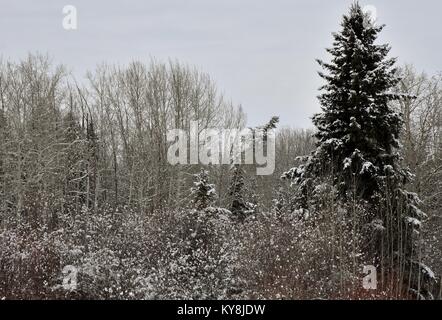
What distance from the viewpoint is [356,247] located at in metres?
9.88

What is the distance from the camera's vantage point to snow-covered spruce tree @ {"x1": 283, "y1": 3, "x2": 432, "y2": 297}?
418 inches

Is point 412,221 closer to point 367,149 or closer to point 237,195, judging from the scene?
point 367,149

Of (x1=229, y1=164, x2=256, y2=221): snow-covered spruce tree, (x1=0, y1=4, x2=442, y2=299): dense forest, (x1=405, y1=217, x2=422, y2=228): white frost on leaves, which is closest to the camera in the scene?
(x1=0, y1=4, x2=442, y2=299): dense forest

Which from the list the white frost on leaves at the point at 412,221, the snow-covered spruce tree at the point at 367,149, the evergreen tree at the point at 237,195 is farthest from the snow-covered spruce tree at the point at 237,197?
the white frost on leaves at the point at 412,221

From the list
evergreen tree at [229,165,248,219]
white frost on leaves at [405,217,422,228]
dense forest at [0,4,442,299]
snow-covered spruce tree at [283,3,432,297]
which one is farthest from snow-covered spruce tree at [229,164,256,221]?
white frost on leaves at [405,217,422,228]

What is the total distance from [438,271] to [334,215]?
7.39 meters

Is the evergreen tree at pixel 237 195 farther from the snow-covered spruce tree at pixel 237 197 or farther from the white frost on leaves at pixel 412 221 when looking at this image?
the white frost on leaves at pixel 412 221

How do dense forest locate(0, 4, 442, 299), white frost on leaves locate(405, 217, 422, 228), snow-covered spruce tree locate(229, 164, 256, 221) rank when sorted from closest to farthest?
dense forest locate(0, 4, 442, 299) → white frost on leaves locate(405, 217, 422, 228) → snow-covered spruce tree locate(229, 164, 256, 221)

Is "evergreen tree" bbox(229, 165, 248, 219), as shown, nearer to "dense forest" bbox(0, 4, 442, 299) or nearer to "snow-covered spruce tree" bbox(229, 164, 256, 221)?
"snow-covered spruce tree" bbox(229, 164, 256, 221)

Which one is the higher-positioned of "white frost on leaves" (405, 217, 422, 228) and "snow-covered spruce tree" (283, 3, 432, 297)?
"snow-covered spruce tree" (283, 3, 432, 297)

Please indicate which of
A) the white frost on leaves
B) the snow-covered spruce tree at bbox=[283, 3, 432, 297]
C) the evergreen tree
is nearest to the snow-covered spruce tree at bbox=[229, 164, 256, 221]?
the evergreen tree

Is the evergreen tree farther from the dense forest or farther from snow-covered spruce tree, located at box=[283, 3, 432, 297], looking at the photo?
snow-covered spruce tree, located at box=[283, 3, 432, 297]

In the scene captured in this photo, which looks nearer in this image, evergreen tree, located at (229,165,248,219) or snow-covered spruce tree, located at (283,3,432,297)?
snow-covered spruce tree, located at (283,3,432,297)
